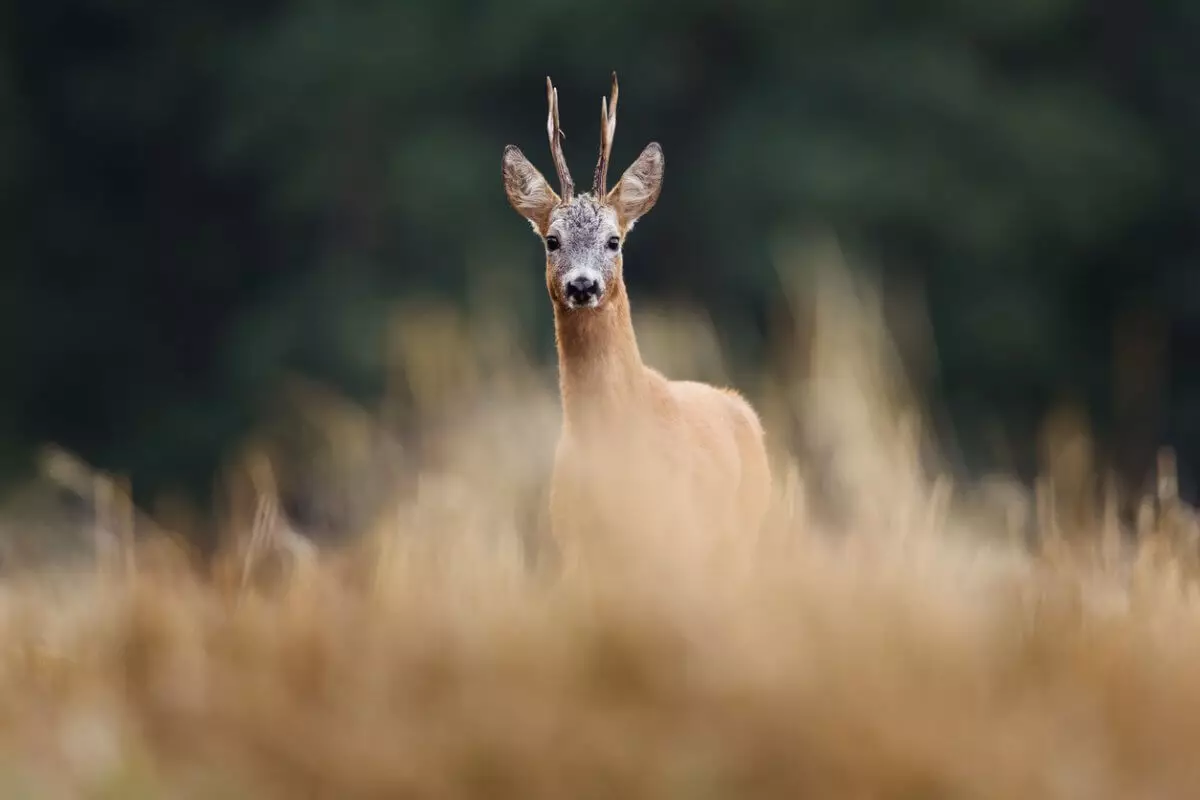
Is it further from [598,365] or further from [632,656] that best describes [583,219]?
[632,656]

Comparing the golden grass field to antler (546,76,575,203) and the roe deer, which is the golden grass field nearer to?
the roe deer

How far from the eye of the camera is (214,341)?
80.6 feet

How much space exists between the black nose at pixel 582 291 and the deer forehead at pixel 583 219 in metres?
0.24

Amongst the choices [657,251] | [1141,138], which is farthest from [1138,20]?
[657,251]

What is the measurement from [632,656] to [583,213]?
3.07m

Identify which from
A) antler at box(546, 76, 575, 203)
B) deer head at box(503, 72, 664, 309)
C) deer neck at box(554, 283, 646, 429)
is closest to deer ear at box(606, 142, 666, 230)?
deer head at box(503, 72, 664, 309)

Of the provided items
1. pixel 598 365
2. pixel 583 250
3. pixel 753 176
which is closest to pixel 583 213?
pixel 583 250

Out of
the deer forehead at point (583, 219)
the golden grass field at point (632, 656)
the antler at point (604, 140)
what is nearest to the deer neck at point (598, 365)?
the deer forehead at point (583, 219)

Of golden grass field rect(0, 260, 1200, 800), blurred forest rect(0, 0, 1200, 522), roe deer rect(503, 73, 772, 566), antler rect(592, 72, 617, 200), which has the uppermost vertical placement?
blurred forest rect(0, 0, 1200, 522)

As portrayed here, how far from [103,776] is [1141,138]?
19427 mm

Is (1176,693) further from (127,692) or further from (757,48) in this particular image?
(757,48)

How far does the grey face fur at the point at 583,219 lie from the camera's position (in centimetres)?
628

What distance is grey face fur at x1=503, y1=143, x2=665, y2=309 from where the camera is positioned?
20.6 ft

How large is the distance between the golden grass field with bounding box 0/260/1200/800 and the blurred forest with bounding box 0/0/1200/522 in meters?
14.5
